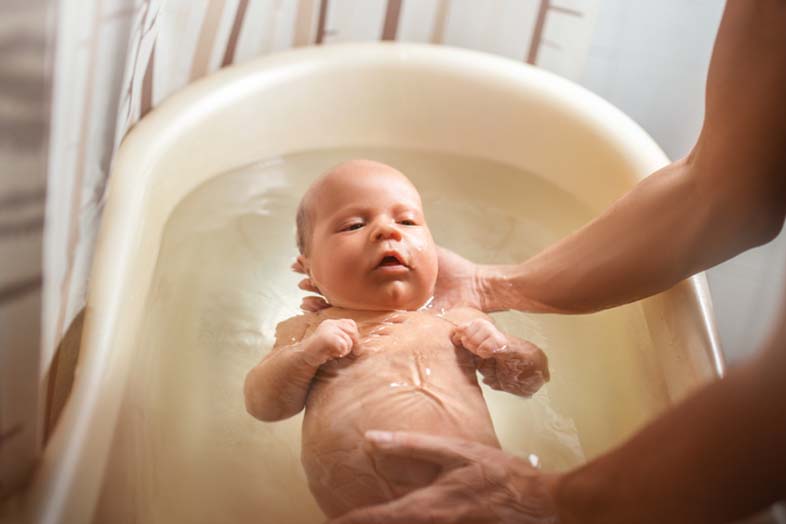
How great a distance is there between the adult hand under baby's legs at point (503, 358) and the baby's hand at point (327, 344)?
0.49 ft

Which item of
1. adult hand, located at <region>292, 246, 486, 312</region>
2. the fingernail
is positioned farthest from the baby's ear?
the fingernail

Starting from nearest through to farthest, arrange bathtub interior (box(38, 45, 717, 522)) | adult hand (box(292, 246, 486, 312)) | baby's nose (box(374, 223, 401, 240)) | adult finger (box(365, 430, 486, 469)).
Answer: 1. adult finger (box(365, 430, 486, 469))
2. bathtub interior (box(38, 45, 717, 522))
3. baby's nose (box(374, 223, 401, 240))
4. adult hand (box(292, 246, 486, 312))

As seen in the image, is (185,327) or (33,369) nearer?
(33,369)

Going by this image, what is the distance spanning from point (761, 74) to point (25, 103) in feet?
2.56

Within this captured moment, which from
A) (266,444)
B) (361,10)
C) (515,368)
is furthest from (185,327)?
(361,10)

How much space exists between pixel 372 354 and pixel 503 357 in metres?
0.17

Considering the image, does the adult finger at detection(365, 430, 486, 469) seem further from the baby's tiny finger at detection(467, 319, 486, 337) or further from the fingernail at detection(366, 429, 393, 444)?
the baby's tiny finger at detection(467, 319, 486, 337)

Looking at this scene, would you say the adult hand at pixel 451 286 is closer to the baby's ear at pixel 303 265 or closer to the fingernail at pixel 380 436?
the baby's ear at pixel 303 265

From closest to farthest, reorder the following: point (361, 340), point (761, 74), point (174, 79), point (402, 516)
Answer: point (402, 516) → point (761, 74) → point (361, 340) → point (174, 79)

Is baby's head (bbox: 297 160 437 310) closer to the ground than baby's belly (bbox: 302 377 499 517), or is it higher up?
higher up

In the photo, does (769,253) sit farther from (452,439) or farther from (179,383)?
(179,383)

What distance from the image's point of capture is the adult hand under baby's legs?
113 cm

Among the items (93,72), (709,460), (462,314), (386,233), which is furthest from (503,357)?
(93,72)

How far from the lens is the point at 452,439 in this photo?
98cm
